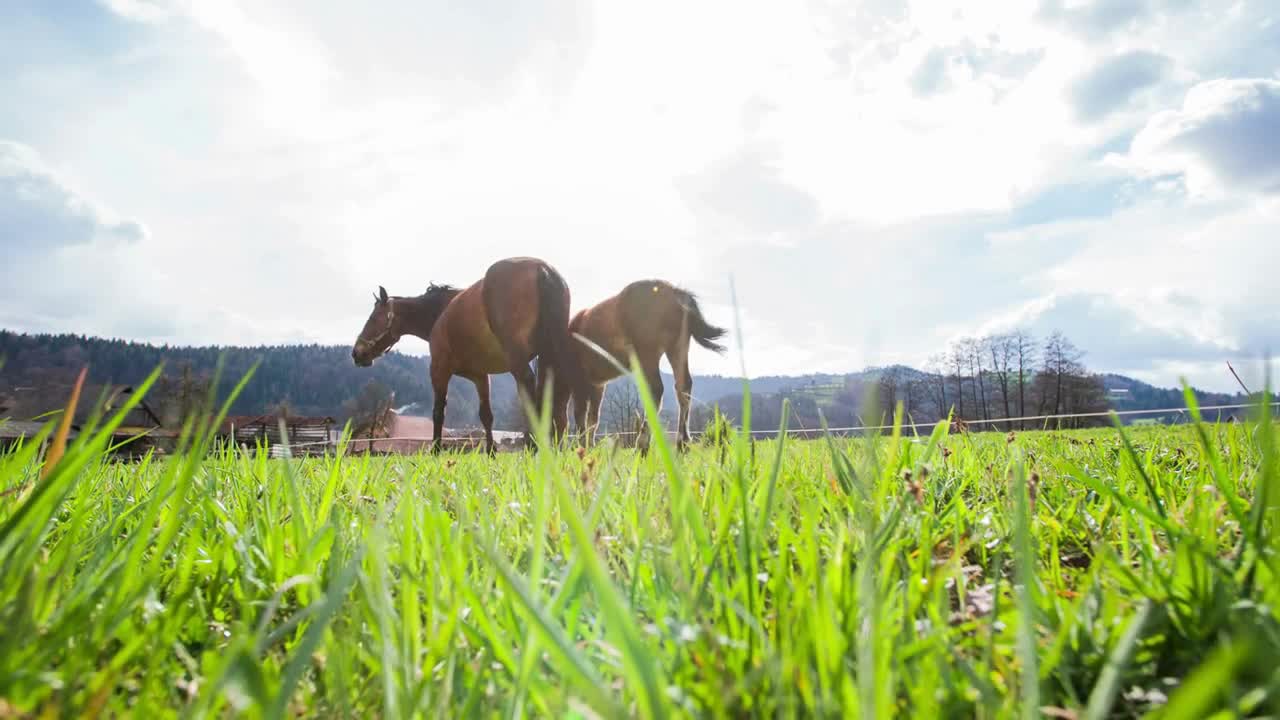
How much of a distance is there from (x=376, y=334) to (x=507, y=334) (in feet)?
17.6

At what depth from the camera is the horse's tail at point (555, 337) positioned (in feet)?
29.1

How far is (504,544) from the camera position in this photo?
175 centimetres

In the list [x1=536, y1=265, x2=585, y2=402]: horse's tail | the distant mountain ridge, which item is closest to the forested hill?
the distant mountain ridge

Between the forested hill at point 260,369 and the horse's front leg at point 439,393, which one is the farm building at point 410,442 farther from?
the forested hill at point 260,369

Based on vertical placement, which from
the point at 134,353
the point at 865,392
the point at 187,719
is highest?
the point at 134,353

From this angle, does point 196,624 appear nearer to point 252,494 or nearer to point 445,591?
point 445,591

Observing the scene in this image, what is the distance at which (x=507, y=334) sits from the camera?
9438 millimetres

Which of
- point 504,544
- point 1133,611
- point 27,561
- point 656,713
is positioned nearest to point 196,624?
point 27,561

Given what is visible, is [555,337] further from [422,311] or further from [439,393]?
[422,311]

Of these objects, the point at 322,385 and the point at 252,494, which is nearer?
the point at 252,494

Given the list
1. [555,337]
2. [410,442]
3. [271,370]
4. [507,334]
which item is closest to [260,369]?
[271,370]

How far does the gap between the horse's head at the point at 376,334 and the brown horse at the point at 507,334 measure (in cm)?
35

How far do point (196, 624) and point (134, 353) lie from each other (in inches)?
7055

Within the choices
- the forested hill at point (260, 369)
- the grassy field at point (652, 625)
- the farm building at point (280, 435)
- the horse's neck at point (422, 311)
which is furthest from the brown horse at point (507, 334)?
the forested hill at point (260, 369)
